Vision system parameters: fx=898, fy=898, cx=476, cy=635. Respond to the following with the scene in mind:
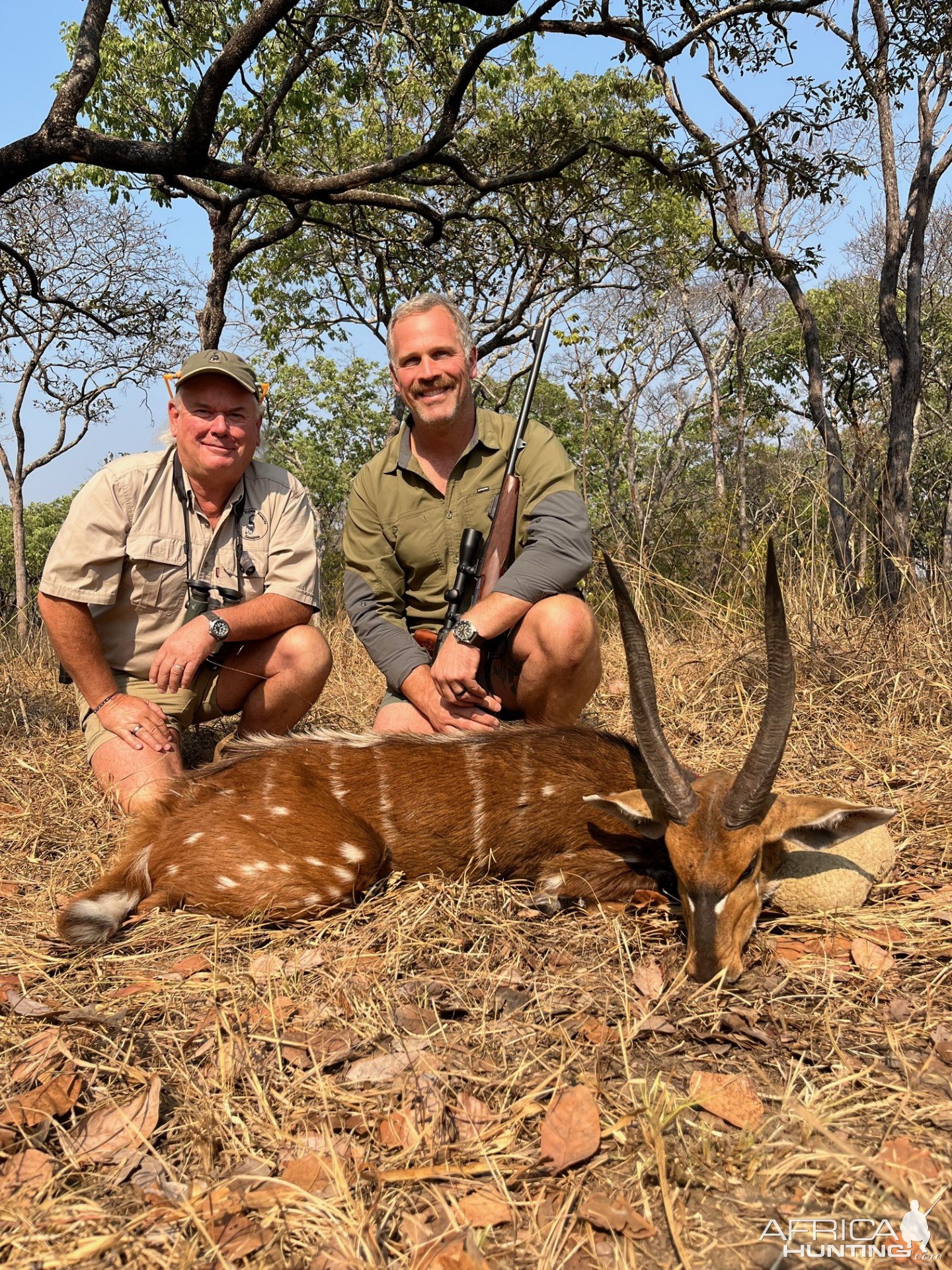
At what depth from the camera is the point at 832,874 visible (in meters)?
2.86

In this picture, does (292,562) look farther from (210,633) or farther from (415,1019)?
(415,1019)

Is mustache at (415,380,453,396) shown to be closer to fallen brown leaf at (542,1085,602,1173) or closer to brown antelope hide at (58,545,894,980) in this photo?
brown antelope hide at (58,545,894,980)

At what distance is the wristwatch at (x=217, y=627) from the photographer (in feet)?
12.9

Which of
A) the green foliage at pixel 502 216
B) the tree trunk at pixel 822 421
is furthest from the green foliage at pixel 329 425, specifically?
the tree trunk at pixel 822 421

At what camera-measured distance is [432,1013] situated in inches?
94.0

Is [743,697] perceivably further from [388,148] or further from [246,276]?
[246,276]

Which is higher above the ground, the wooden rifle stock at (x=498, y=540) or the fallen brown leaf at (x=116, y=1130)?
the wooden rifle stock at (x=498, y=540)

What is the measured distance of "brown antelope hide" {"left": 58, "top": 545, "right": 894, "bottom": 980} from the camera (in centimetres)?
260

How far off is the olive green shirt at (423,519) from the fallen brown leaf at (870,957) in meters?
2.06

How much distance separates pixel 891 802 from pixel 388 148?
12551 millimetres

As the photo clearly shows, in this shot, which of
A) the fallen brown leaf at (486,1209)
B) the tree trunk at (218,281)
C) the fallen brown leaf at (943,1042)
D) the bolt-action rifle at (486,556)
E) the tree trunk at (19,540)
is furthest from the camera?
the tree trunk at (19,540)

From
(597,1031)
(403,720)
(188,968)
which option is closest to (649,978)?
(597,1031)

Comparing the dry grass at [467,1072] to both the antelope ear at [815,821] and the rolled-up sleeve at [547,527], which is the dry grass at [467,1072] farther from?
the rolled-up sleeve at [547,527]

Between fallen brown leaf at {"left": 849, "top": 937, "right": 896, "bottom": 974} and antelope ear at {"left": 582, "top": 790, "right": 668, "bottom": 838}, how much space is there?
25.1 inches
